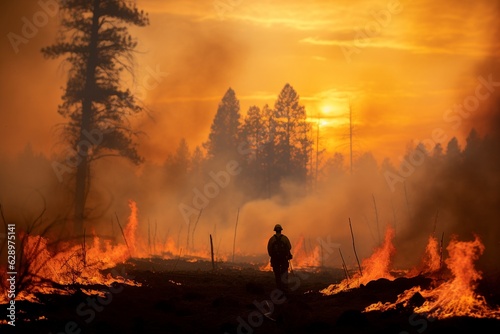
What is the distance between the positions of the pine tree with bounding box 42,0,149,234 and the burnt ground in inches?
492

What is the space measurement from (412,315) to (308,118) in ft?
190

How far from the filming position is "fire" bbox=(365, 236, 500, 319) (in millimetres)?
11570

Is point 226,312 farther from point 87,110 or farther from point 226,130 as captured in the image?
point 226,130

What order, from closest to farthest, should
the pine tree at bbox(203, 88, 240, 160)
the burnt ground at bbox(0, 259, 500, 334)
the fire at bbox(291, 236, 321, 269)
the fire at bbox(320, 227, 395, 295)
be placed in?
the burnt ground at bbox(0, 259, 500, 334)
the fire at bbox(320, 227, 395, 295)
the fire at bbox(291, 236, 321, 269)
the pine tree at bbox(203, 88, 240, 160)

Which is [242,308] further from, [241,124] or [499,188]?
[241,124]

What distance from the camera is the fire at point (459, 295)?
11570 mm

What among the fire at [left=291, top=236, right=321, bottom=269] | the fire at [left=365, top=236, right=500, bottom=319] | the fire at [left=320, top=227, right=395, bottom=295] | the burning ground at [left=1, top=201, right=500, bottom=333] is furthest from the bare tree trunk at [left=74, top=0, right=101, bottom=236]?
the fire at [left=365, top=236, right=500, bottom=319]

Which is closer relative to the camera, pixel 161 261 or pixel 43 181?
pixel 161 261

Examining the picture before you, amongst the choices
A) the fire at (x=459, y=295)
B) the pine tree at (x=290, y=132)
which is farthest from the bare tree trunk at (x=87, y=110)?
the pine tree at (x=290, y=132)

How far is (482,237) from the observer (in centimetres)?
2931

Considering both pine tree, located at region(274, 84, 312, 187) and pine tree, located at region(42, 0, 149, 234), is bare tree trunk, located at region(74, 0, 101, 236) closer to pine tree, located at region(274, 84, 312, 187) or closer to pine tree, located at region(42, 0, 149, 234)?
pine tree, located at region(42, 0, 149, 234)

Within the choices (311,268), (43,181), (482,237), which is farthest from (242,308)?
(43,181)

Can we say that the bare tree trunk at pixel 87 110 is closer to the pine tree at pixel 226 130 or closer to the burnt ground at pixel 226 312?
the burnt ground at pixel 226 312

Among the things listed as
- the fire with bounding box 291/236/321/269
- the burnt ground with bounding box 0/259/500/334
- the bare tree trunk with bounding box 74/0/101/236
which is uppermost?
the bare tree trunk with bounding box 74/0/101/236
